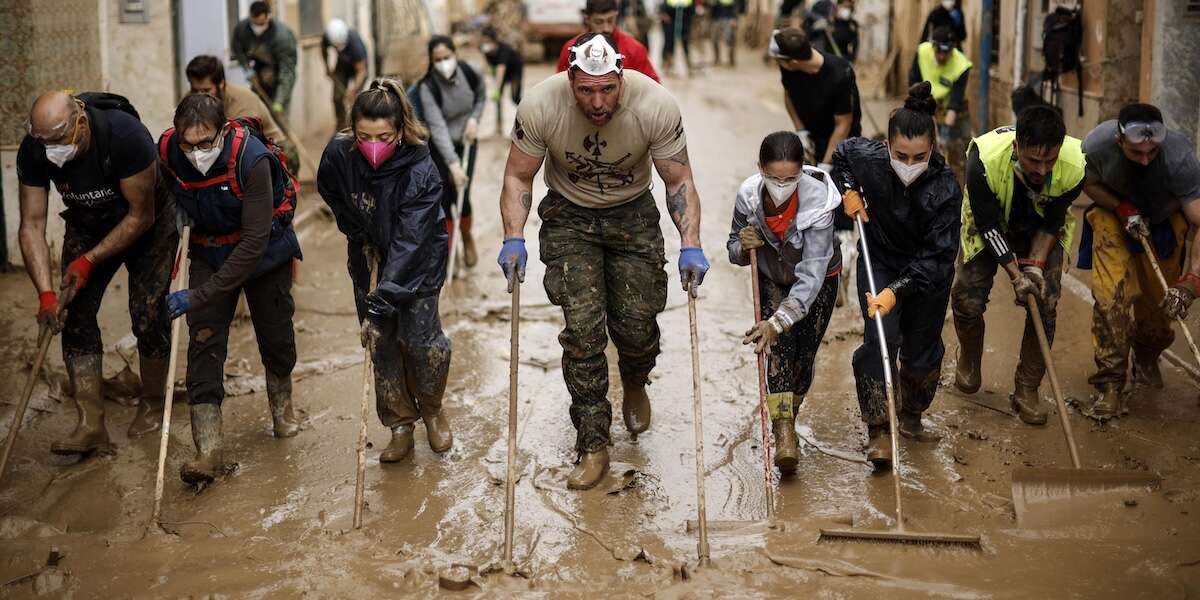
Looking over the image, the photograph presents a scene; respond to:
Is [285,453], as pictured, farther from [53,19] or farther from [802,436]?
[53,19]

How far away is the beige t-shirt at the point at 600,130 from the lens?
5586 mm

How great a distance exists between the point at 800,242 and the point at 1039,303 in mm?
1477

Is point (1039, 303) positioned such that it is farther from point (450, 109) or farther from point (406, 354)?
point (450, 109)

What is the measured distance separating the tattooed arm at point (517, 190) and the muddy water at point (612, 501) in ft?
3.76

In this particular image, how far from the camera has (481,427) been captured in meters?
6.60

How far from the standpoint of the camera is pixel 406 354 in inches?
237

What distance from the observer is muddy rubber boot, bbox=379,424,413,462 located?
6.06 meters

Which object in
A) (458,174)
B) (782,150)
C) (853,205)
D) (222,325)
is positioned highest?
(782,150)

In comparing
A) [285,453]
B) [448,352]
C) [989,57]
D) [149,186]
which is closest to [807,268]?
[448,352]

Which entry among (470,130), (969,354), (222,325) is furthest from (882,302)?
(470,130)

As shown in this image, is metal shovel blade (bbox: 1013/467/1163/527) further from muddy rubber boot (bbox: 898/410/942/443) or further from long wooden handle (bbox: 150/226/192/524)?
long wooden handle (bbox: 150/226/192/524)

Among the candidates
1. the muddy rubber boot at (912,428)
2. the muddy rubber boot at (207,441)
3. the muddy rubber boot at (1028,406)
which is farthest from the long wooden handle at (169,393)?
the muddy rubber boot at (1028,406)

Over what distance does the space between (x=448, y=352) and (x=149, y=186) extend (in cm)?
159

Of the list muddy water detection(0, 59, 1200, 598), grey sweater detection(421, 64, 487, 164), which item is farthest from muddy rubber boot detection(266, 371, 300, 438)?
grey sweater detection(421, 64, 487, 164)
